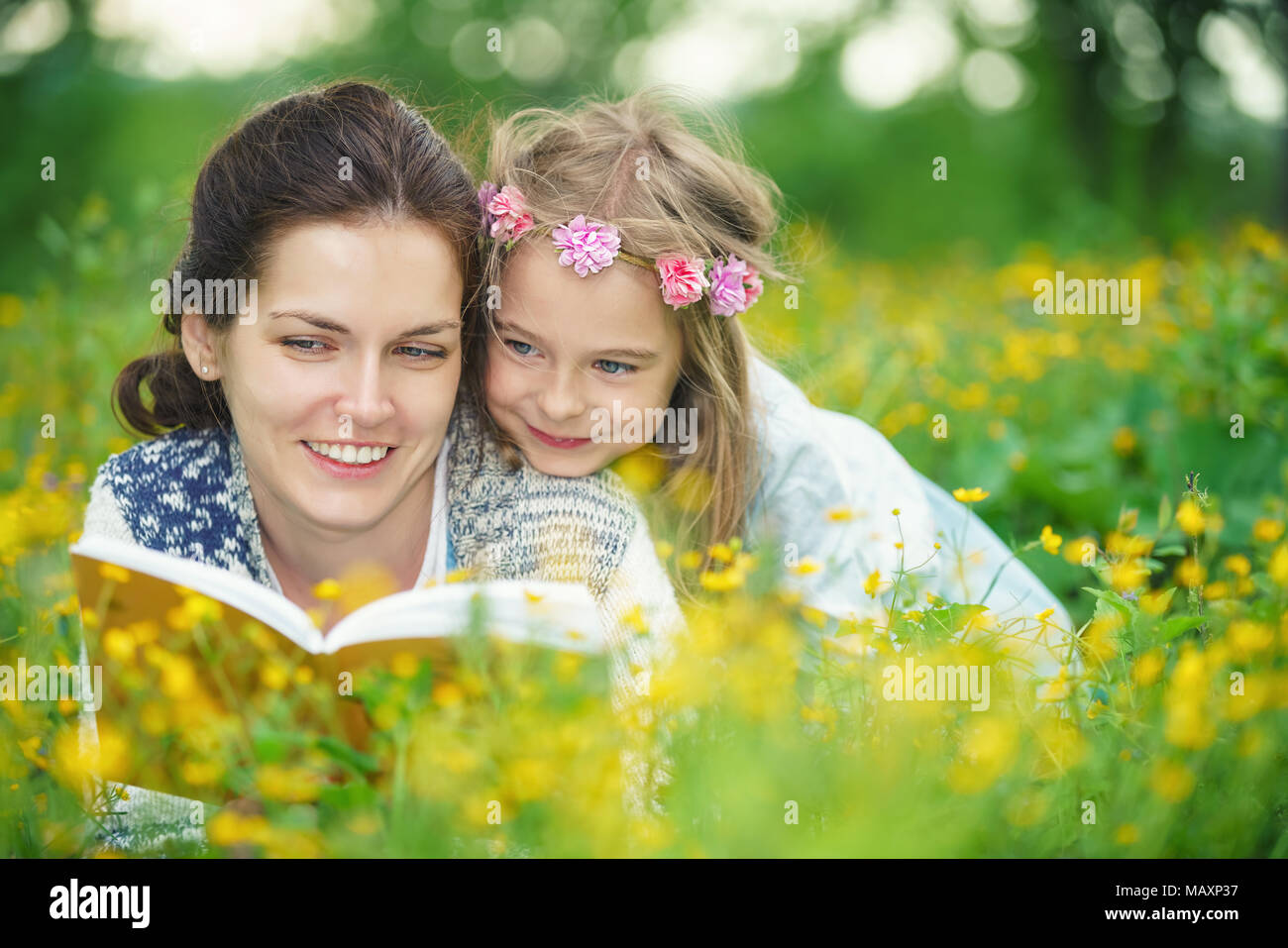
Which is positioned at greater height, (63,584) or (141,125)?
Result: (141,125)

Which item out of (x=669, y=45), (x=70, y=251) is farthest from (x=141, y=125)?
(x=70, y=251)

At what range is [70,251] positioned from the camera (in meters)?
3.29

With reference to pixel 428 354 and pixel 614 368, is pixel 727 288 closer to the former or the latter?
pixel 614 368

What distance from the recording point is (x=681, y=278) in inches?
84.3

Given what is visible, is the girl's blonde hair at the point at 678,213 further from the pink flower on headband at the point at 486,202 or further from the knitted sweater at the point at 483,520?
the knitted sweater at the point at 483,520

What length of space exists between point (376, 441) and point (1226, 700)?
56.3 inches

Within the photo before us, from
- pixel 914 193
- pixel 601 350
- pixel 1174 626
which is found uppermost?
pixel 914 193

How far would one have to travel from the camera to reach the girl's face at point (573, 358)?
6.97ft

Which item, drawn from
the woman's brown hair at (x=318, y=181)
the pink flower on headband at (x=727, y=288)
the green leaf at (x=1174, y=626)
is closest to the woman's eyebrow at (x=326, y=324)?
the woman's brown hair at (x=318, y=181)

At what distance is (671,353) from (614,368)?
0.14 meters

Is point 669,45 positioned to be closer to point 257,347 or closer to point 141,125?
point 141,125

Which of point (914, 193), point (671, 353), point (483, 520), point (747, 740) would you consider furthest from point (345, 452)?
point (914, 193)

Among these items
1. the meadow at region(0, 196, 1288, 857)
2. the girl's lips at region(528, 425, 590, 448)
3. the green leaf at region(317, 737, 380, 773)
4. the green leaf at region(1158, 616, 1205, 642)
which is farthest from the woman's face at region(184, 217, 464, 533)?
the green leaf at region(1158, 616, 1205, 642)
